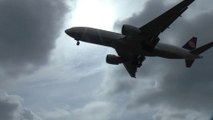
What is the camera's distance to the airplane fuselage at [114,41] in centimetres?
9125

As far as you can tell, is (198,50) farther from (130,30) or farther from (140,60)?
(130,30)

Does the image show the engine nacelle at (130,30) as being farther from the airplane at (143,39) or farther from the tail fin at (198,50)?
the tail fin at (198,50)

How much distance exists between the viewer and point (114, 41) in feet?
301

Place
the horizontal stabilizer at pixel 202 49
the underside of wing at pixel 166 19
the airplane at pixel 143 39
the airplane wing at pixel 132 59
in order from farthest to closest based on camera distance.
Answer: the airplane wing at pixel 132 59
the horizontal stabilizer at pixel 202 49
the airplane at pixel 143 39
the underside of wing at pixel 166 19

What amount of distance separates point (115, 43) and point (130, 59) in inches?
415

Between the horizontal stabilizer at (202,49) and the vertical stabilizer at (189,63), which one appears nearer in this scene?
the horizontal stabilizer at (202,49)

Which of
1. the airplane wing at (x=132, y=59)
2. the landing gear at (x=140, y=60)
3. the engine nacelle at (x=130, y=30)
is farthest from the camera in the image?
the airplane wing at (x=132, y=59)

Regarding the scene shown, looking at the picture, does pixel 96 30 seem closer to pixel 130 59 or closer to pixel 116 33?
pixel 116 33

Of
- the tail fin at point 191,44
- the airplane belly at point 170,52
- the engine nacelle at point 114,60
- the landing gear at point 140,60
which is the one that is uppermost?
the tail fin at point 191,44

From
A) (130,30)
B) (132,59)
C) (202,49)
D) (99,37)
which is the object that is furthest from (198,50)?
(99,37)

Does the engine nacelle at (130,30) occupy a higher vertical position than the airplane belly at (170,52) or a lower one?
higher

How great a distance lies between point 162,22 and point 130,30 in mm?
6461

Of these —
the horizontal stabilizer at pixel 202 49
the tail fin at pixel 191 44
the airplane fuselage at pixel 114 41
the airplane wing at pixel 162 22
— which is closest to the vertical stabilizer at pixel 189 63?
the horizontal stabilizer at pixel 202 49

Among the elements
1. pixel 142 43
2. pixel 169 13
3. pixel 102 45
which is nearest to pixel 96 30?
pixel 102 45
